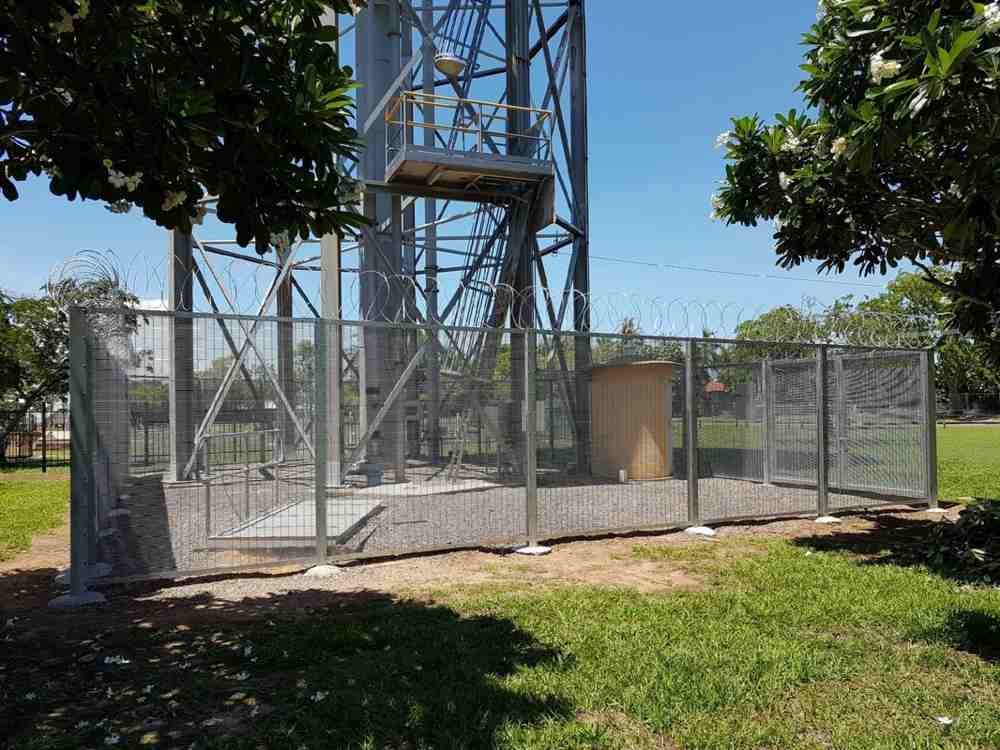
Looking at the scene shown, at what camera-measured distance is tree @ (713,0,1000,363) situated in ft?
14.1

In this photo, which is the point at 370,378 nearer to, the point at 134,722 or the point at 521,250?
the point at 134,722

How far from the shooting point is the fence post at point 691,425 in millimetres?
9109

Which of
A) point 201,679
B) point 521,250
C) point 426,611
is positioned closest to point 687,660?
point 426,611

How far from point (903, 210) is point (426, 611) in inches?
229

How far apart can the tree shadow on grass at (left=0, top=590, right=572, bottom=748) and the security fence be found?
1.22 meters

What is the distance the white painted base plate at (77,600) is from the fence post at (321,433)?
1908 millimetres

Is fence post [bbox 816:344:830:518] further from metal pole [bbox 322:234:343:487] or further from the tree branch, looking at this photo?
metal pole [bbox 322:234:343:487]

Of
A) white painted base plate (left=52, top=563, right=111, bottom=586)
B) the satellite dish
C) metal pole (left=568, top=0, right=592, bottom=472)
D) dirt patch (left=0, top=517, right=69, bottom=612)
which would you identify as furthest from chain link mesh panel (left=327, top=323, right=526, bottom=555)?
the satellite dish

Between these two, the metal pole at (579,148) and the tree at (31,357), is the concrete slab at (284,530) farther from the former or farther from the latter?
the tree at (31,357)

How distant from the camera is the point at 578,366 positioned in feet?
28.6

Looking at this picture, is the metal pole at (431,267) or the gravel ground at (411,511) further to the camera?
the metal pole at (431,267)

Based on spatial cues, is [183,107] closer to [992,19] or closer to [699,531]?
[992,19]

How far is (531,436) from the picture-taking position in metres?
8.14

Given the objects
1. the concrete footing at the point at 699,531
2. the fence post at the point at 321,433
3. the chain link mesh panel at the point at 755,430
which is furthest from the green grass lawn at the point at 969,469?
the fence post at the point at 321,433
